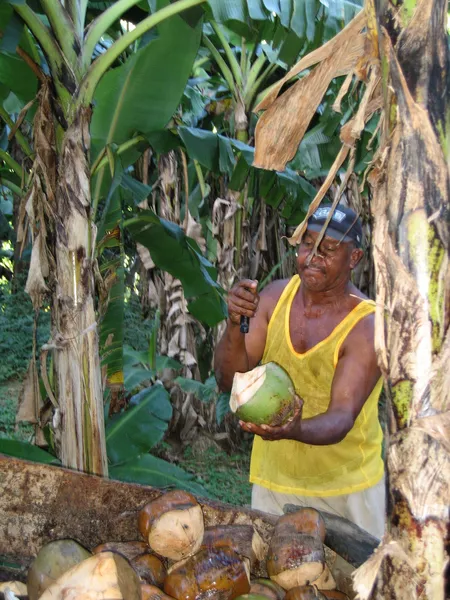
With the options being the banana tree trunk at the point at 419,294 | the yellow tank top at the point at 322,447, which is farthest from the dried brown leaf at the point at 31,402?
the banana tree trunk at the point at 419,294

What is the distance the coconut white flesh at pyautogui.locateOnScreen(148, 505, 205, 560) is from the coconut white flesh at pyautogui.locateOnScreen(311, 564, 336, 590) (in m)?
0.31

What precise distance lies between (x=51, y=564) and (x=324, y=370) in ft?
4.07

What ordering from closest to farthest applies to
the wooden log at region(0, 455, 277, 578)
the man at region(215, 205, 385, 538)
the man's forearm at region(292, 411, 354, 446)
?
the wooden log at region(0, 455, 277, 578) < the man's forearm at region(292, 411, 354, 446) < the man at region(215, 205, 385, 538)

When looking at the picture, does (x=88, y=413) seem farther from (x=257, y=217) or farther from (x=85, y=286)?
(x=257, y=217)

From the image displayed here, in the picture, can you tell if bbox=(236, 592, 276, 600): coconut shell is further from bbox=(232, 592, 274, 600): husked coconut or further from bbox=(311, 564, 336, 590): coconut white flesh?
bbox=(311, 564, 336, 590): coconut white flesh

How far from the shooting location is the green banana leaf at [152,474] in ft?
10.5

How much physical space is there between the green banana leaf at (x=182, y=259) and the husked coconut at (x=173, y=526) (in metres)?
1.98

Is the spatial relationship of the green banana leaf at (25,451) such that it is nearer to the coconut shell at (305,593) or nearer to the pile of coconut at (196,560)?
the pile of coconut at (196,560)

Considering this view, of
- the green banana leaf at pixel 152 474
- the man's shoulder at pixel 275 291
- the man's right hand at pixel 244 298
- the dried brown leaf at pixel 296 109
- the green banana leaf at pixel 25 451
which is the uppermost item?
the dried brown leaf at pixel 296 109

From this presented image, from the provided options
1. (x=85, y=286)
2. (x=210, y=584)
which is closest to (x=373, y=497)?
(x=210, y=584)

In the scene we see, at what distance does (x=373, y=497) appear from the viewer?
2258 mm

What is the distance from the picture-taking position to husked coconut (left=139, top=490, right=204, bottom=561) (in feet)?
4.80

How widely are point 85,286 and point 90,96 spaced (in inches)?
34.2

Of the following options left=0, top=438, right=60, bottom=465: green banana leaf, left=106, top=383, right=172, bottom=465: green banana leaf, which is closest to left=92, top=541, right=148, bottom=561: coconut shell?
left=0, top=438, right=60, bottom=465: green banana leaf
